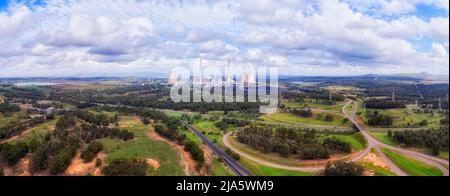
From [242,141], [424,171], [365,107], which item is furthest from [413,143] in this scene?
[365,107]

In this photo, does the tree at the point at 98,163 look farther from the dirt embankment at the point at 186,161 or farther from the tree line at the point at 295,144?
the tree line at the point at 295,144

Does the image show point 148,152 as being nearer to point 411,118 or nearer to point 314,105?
point 411,118

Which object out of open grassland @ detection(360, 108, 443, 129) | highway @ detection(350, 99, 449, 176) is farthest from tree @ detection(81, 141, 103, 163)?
open grassland @ detection(360, 108, 443, 129)

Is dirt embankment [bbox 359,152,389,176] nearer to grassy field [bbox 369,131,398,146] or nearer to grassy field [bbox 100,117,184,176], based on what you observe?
grassy field [bbox 369,131,398,146]

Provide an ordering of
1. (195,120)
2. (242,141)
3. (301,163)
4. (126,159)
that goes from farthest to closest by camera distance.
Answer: (195,120)
(242,141)
(301,163)
(126,159)
